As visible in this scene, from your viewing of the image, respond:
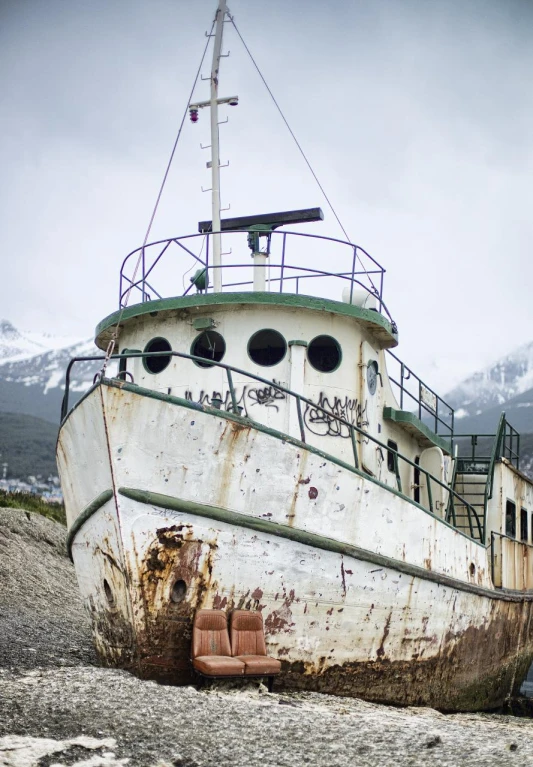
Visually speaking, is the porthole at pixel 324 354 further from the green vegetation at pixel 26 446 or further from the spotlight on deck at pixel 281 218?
the green vegetation at pixel 26 446

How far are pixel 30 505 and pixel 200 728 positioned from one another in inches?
593

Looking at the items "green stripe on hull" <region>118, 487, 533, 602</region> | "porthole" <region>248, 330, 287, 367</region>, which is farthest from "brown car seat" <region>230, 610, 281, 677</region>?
"porthole" <region>248, 330, 287, 367</region>

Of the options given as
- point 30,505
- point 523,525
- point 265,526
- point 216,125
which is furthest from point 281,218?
point 30,505

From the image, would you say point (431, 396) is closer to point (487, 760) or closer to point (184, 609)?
point (184, 609)

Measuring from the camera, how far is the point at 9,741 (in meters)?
4.73

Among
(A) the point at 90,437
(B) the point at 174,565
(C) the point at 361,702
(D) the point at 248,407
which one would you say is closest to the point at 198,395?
(D) the point at 248,407

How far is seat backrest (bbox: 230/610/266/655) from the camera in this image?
684 centimetres

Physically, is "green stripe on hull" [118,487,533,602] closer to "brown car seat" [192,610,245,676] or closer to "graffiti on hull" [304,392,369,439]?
"brown car seat" [192,610,245,676]

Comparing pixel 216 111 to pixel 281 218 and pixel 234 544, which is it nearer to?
pixel 281 218

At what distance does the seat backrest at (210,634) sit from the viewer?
6734 millimetres

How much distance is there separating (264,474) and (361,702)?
2.29 metres

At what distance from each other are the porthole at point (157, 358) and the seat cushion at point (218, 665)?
346cm

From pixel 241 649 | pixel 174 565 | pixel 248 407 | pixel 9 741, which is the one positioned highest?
pixel 248 407

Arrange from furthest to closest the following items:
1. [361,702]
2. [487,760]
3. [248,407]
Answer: [248,407] < [361,702] < [487,760]
